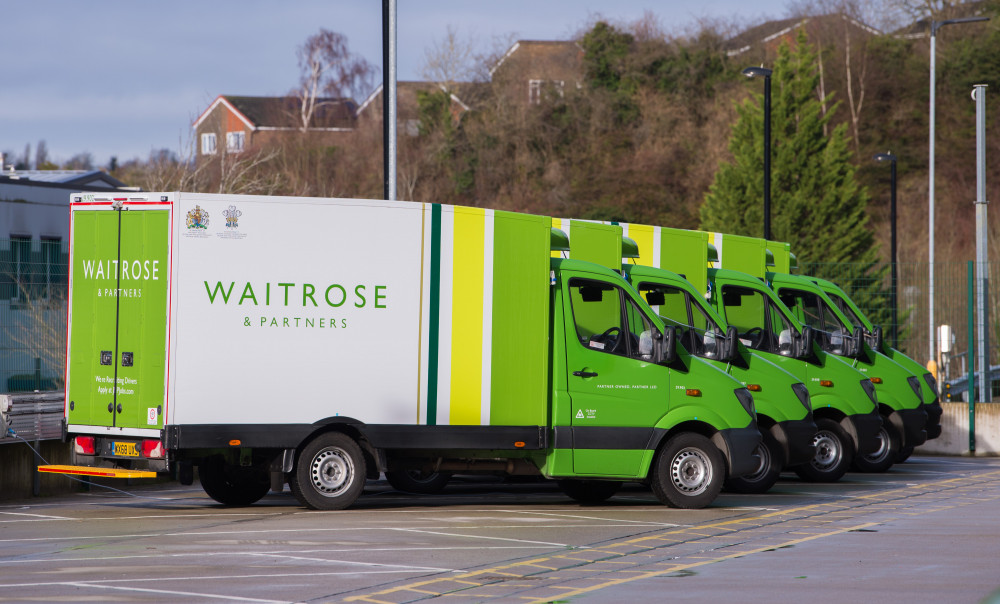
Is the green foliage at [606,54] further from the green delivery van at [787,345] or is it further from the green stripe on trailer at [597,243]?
the green stripe on trailer at [597,243]

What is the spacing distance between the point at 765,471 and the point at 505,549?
571 centimetres

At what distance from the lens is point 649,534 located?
11336mm

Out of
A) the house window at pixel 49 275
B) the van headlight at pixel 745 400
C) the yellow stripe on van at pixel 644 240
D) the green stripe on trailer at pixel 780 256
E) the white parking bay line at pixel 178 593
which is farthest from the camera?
the green stripe on trailer at pixel 780 256

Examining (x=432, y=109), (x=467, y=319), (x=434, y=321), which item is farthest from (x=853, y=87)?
(x=434, y=321)

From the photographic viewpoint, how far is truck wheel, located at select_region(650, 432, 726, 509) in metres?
13.2

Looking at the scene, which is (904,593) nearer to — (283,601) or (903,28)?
(283,601)

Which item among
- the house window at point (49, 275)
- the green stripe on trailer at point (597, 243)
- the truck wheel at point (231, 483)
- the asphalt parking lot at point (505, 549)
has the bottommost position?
the asphalt parking lot at point (505, 549)

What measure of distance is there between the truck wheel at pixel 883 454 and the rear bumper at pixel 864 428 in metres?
0.56

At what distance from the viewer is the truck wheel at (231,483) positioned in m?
13.6

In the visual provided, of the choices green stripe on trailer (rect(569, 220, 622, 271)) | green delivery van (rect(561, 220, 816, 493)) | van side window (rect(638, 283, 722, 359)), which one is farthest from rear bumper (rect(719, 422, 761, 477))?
green stripe on trailer (rect(569, 220, 622, 271))

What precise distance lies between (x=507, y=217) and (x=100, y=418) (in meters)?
4.28

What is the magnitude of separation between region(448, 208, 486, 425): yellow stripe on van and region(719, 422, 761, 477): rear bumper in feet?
8.26

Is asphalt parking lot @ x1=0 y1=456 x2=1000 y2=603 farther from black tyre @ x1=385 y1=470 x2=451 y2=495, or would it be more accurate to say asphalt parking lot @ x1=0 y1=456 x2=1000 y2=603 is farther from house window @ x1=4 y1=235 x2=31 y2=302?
house window @ x1=4 y1=235 x2=31 y2=302

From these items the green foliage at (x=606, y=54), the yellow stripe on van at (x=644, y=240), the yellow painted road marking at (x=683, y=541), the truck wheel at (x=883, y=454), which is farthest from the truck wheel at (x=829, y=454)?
the green foliage at (x=606, y=54)
